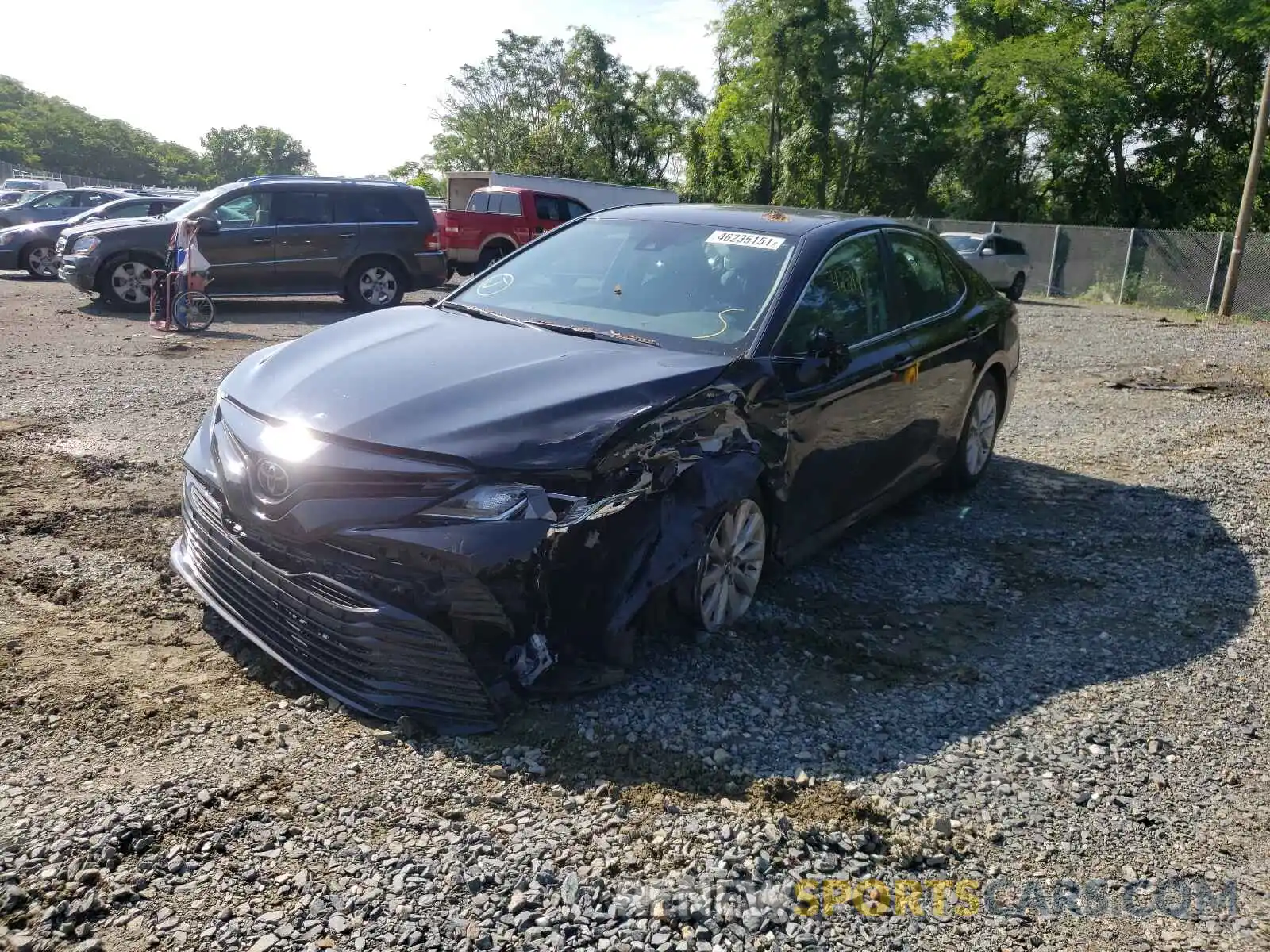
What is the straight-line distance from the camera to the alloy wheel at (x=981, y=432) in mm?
6469

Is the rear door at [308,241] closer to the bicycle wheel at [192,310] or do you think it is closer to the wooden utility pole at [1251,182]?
the bicycle wheel at [192,310]

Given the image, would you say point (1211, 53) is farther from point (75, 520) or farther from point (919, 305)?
point (75, 520)

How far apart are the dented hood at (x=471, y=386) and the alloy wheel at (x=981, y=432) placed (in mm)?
2861

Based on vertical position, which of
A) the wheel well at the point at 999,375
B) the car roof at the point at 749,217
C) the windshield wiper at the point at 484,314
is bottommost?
the wheel well at the point at 999,375

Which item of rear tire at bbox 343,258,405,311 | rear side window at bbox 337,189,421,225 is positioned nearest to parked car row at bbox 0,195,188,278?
rear side window at bbox 337,189,421,225

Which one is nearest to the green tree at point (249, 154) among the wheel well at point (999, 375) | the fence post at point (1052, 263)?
the fence post at point (1052, 263)

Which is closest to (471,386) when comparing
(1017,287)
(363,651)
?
(363,651)

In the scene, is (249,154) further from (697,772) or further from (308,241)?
(697,772)

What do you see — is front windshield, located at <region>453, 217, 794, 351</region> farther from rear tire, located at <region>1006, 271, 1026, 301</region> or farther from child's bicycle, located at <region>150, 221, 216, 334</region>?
rear tire, located at <region>1006, 271, 1026, 301</region>

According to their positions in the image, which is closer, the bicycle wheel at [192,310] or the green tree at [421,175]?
the bicycle wheel at [192,310]

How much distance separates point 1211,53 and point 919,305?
33.9m

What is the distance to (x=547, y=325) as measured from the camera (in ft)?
14.9

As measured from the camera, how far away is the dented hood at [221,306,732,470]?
339cm

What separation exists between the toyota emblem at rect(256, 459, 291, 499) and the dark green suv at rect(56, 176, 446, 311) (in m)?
11.4
